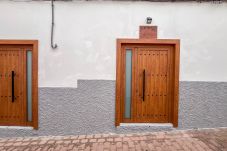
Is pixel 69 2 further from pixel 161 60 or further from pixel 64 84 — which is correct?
pixel 161 60

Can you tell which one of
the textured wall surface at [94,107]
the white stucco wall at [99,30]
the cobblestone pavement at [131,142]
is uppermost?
the white stucco wall at [99,30]

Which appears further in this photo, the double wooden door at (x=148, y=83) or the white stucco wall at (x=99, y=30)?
the double wooden door at (x=148, y=83)

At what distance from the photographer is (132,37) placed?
6188mm

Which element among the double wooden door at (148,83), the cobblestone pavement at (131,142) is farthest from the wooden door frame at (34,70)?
the double wooden door at (148,83)

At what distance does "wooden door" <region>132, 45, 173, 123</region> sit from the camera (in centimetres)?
632

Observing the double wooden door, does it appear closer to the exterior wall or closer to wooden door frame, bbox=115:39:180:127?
wooden door frame, bbox=115:39:180:127

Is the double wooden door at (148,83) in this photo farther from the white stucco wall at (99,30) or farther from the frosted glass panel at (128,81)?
the white stucco wall at (99,30)

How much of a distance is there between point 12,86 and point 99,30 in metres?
2.67

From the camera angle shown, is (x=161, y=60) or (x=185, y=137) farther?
(x=161, y=60)

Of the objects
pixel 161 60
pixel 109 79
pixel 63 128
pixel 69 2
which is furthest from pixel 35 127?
pixel 161 60

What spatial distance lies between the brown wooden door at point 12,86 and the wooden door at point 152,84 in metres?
2.91

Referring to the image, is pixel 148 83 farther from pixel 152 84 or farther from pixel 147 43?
pixel 147 43

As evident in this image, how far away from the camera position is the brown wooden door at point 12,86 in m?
6.27

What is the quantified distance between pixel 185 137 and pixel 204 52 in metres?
2.22
